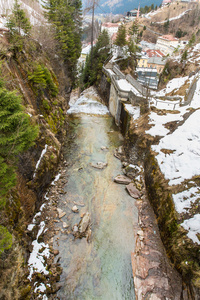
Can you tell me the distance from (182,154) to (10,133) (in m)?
10.7

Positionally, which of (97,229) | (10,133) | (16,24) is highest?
(16,24)

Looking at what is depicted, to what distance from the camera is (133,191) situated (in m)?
14.0

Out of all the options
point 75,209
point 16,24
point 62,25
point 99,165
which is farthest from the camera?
point 62,25

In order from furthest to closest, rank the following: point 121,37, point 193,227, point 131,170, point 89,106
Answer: point 121,37, point 89,106, point 131,170, point 193,227

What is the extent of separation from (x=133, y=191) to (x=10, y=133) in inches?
383

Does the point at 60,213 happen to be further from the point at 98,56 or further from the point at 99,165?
the point at 98,56

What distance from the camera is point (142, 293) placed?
8391mm

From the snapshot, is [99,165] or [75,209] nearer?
[75,209]

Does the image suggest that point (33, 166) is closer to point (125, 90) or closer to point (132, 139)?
point (132, 139)

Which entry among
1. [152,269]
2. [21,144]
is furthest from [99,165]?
[21,144]

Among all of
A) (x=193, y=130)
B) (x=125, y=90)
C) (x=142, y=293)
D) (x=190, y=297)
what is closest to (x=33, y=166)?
(x=142, y=293)

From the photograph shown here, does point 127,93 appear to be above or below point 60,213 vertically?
above

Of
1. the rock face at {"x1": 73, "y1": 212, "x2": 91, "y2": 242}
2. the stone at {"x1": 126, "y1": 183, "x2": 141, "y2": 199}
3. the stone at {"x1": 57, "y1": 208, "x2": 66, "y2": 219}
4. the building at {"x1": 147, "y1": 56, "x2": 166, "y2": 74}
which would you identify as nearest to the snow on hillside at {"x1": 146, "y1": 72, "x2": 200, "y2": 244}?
the stone at {"x1": 126, "y1": 183, "x2": 141, "y2": 199}

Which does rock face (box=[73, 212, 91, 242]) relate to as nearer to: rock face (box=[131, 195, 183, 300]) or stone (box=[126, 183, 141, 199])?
rock face (box=[131, 195, 183, 300])
